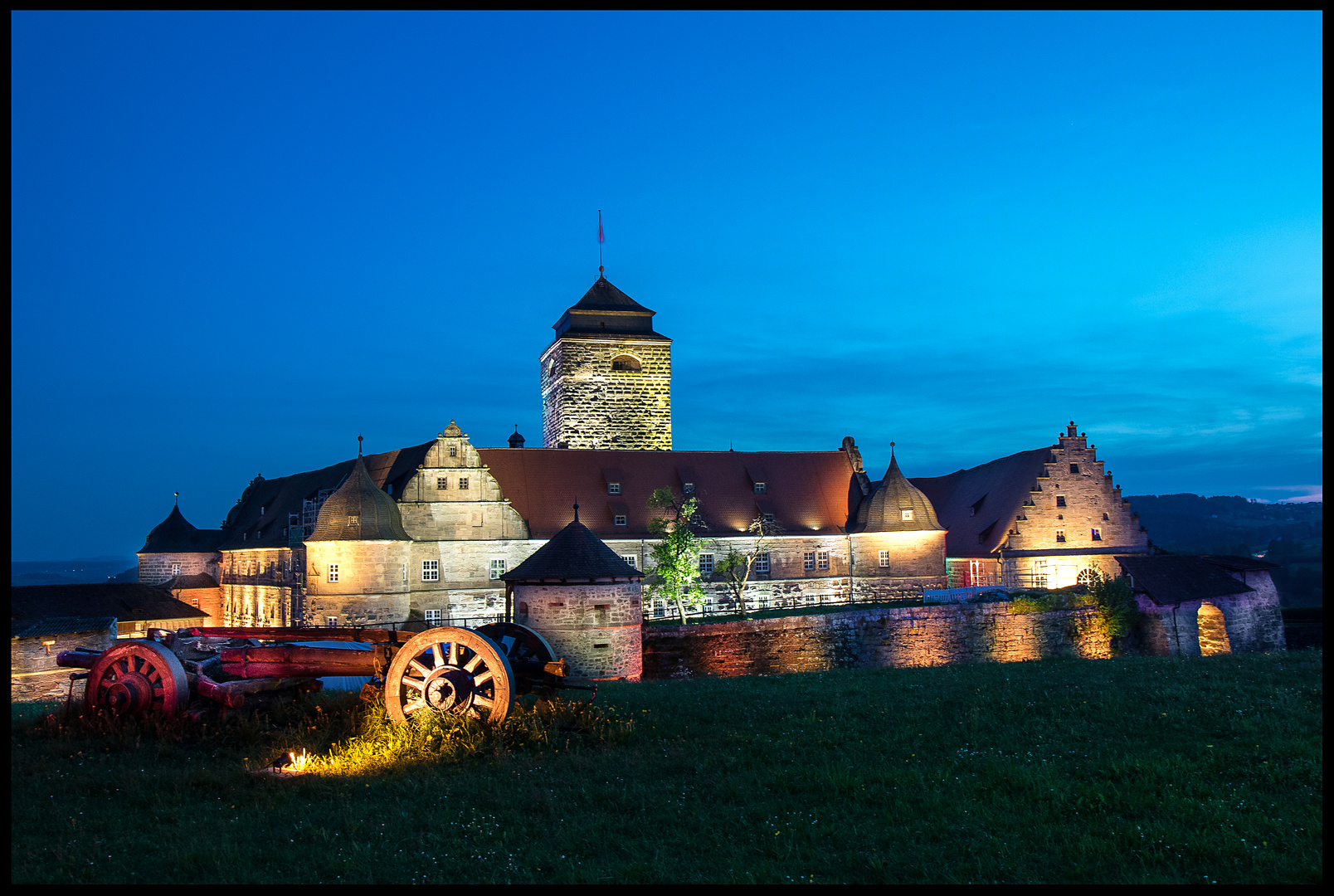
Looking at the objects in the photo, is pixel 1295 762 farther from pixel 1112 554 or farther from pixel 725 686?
pixel 1112 554

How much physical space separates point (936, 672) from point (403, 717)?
11753mm

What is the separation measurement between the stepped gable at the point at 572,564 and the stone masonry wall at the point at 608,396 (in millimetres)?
24310

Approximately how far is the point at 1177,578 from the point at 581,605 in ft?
70.9

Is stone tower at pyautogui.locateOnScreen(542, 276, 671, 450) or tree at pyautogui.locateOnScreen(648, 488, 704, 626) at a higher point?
stone tower at pyautogui.locateOnScreen(542, 276, 671, 450)

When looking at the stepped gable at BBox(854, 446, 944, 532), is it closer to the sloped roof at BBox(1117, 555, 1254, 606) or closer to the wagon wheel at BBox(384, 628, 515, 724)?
the sloped roof at BBox(1117, 555, 1254, 606)

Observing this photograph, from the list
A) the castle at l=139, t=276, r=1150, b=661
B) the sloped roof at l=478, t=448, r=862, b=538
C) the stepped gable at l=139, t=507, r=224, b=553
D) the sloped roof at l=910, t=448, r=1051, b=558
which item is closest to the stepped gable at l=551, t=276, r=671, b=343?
the castle at l=139, t=276, r=1150, b=661

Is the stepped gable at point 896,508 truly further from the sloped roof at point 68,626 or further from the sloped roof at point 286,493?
the sloped roof at point 68,626

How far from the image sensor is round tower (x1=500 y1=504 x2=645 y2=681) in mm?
23969

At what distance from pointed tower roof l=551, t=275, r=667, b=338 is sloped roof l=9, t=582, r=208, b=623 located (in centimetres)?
2284

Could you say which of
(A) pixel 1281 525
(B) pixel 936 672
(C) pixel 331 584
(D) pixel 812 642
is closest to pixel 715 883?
(B) pixel 936 672

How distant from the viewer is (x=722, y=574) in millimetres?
39781

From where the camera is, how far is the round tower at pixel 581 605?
24.0m

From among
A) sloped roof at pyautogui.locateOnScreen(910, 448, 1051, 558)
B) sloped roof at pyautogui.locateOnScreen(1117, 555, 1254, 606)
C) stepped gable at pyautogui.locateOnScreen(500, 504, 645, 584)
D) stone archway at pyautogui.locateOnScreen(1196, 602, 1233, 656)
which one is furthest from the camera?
sloped roof at pyautogui.locateOnScreen(910, 448, 1051, 558)

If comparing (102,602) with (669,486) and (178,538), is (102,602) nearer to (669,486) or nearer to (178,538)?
(178,538)
